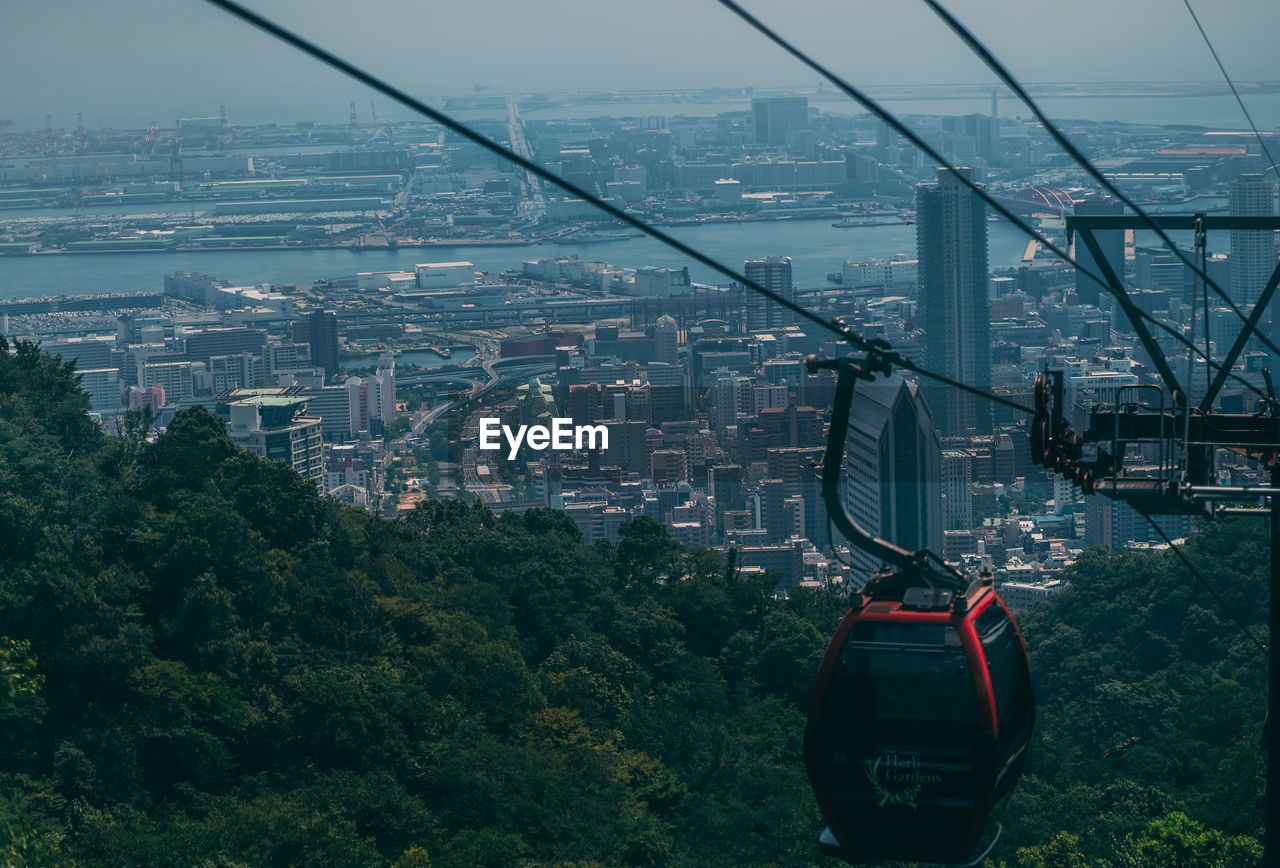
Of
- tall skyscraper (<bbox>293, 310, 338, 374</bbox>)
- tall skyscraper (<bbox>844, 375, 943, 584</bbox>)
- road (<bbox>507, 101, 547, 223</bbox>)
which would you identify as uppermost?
road (<bbox>507, 101, 547, 223</bbox>)

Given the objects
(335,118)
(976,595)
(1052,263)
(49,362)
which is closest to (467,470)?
(1052,263)

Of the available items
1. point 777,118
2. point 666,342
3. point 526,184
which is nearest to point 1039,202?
point 666,342

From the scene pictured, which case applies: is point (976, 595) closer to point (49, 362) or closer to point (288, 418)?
point (49, 362)

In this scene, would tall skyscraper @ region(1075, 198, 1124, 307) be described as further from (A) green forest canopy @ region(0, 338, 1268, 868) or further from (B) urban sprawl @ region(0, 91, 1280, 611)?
(A) green forest canopy @ region(0, 338, 1268, 868)

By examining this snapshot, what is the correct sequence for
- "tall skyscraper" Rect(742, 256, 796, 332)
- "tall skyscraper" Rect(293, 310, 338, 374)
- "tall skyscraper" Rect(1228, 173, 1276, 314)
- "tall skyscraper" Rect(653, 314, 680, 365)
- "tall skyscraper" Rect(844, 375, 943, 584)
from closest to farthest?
1. "tall skyscraper" Rect(844, 375, 943, 584)
2. "tall skyscraper" Rect(1228, 173, 1276, 314)
3. "tall skyscraper" Rect(742, 256, 796, 332)
4. "tall skyscraper" Rect(653, 314, 680, 365)
5. "tall skyscraper" Rect(293, 310, 338, 374)

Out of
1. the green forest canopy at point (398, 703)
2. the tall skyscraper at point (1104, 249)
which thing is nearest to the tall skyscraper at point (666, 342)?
the tall skyscraper at point (1104, 249)

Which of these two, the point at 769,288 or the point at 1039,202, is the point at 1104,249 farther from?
the point at 769,288

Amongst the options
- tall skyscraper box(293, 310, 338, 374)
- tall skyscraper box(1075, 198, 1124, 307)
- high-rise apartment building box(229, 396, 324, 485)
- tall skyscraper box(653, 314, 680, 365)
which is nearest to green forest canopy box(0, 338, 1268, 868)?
high-rise apartment building box(229, 396, 324, 485)
